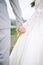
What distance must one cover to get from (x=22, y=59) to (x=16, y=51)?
13 centimetres

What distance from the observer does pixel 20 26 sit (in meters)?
1.44

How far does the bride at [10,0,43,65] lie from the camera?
185 cm

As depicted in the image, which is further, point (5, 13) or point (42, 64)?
point (42, 64)

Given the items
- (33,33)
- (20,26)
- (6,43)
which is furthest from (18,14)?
(33,33)

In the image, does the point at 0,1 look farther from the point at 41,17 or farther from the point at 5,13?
the point at 41,17

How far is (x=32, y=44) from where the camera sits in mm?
1901

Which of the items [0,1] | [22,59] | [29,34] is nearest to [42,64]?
[22,59]

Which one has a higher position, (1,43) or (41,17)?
(1,43)

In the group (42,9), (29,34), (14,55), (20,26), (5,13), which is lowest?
(14,55)

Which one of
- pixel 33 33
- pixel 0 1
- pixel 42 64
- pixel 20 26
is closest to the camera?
pixel 0 1

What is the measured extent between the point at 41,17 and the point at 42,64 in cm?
47

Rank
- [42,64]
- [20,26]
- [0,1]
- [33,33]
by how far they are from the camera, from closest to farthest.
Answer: [0,1] → [20,26] → [42,64] → [33,33]

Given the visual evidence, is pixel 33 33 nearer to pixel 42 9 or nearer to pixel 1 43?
pixel 42 9

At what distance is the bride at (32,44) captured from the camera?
1.85 m
